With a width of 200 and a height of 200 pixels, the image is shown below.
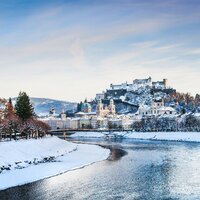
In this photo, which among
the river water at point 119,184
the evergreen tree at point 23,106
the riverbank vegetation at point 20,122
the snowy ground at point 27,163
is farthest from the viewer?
the evergreen tree at point 23,106

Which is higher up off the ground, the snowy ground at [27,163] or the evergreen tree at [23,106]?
the evergreen tree at [23,106]

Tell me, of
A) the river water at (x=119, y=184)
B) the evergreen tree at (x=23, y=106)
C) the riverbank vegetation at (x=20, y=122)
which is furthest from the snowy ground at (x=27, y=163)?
the evergreen tree at (x=23, y=106)

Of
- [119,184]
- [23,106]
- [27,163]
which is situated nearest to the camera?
[119,184]

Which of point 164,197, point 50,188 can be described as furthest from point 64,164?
point 164,197

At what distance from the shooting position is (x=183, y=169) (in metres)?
53.1

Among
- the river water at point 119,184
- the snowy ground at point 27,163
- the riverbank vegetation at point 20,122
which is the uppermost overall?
the riverbank vegetation at point 20,122

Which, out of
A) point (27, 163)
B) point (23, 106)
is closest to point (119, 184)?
point (27, 163)

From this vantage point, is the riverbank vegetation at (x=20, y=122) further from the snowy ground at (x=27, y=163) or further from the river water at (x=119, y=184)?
the river water at (x=119, y=184)

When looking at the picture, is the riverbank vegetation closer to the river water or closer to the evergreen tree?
the evergreen tree

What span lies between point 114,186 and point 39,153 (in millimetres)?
24986

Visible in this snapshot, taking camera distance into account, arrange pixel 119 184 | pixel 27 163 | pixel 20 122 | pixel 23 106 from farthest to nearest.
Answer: pixel 23 106, pixel 20 122, pixel 27 163, pixel 119 184

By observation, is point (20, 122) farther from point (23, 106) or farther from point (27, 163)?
point (27, 163)

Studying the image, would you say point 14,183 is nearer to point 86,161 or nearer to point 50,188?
point 50,188

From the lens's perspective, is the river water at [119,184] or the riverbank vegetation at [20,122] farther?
the riverbank vegetation at [20,122]
